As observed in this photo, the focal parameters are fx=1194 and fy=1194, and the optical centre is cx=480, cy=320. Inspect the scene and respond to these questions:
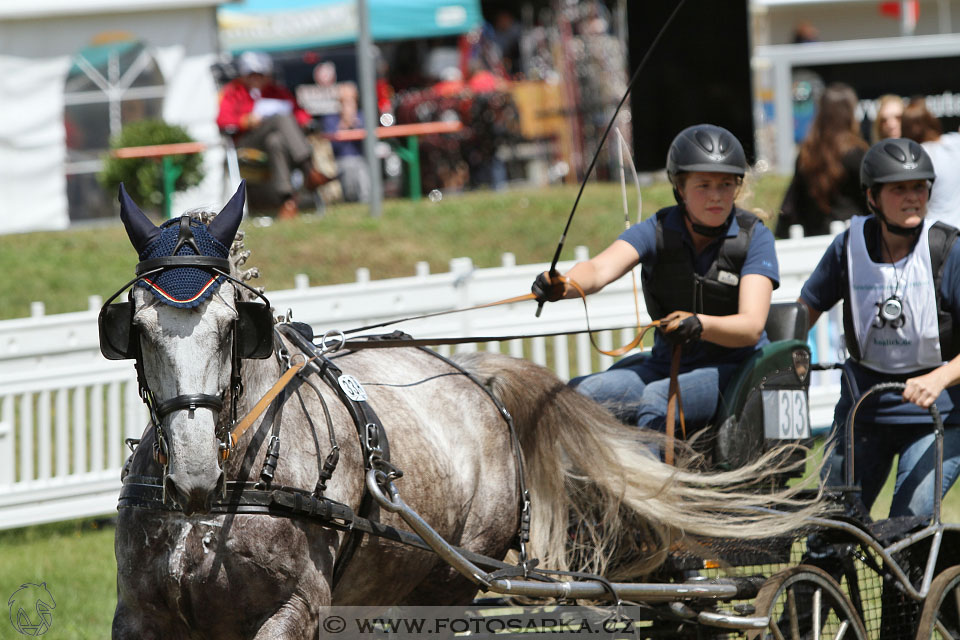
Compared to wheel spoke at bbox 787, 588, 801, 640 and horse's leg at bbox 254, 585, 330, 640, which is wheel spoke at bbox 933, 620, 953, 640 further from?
horse's leg at bbox 254, 585, 330, 640

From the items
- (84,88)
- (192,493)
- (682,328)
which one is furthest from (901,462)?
(84,88)

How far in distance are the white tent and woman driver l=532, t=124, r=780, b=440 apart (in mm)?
8579

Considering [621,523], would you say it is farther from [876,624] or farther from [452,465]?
[876,624]

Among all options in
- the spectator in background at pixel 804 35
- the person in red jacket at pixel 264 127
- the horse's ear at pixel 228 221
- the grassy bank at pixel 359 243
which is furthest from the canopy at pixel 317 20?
the horse's ear at pixel 228 221

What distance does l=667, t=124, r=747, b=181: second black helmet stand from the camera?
416 centimetres

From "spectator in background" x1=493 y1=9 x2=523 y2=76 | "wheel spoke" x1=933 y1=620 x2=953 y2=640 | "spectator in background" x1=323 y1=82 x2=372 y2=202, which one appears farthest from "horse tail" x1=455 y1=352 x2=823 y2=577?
"spectator in background" x1=493 y1=9 x2=523 y2=76

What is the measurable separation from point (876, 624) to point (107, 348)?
3115 mm

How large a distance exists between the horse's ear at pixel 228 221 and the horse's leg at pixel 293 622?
936 mm

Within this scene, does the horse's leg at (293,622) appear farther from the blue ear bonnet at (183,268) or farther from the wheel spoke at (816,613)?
the wheel spoke at (816,613)

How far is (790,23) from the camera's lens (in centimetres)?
1798

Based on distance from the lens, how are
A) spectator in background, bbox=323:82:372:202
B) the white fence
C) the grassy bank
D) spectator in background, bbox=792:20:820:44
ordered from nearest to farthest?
the white fence < the grassy bank < spectator in background, bbox=323:82:372:202 < spectator in background, bbox=792:20:820:44

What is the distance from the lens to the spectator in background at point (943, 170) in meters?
7.07

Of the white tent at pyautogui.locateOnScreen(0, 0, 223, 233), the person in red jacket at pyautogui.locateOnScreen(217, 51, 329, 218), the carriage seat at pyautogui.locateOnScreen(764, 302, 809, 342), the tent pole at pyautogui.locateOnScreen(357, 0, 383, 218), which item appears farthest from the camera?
the white tent at pyautogui.locateOnScreen(0, 0, 223, 233)

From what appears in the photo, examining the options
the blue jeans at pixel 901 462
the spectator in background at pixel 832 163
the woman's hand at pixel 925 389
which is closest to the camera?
the woman's hand at pixel 925 389
